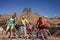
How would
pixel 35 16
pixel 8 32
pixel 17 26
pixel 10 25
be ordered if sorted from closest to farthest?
pixel 10 25 < pixel 8 32 < pixel 17 26 < pixel 35 16

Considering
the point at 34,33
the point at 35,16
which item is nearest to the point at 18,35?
the point at 34,33

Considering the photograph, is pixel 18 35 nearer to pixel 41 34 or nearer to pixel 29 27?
pixel 29 27

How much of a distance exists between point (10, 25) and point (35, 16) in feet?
102

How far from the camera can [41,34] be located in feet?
42.8

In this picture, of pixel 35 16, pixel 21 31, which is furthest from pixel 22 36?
pixel 35 16

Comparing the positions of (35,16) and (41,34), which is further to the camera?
(35,16)

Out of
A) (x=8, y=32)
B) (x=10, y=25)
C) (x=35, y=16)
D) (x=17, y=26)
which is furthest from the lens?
(x=35, y=16)

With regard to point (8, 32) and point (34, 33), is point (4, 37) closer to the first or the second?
point (8, 32)

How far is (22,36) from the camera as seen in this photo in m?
14.2

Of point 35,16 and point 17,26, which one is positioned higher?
point 35,16

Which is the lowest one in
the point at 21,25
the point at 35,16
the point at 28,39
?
the point at 28,39

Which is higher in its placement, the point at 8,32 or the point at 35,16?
the point at 35,16

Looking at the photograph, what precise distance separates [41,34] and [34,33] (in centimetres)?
54

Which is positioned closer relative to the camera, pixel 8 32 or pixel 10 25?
pixel 10 25
